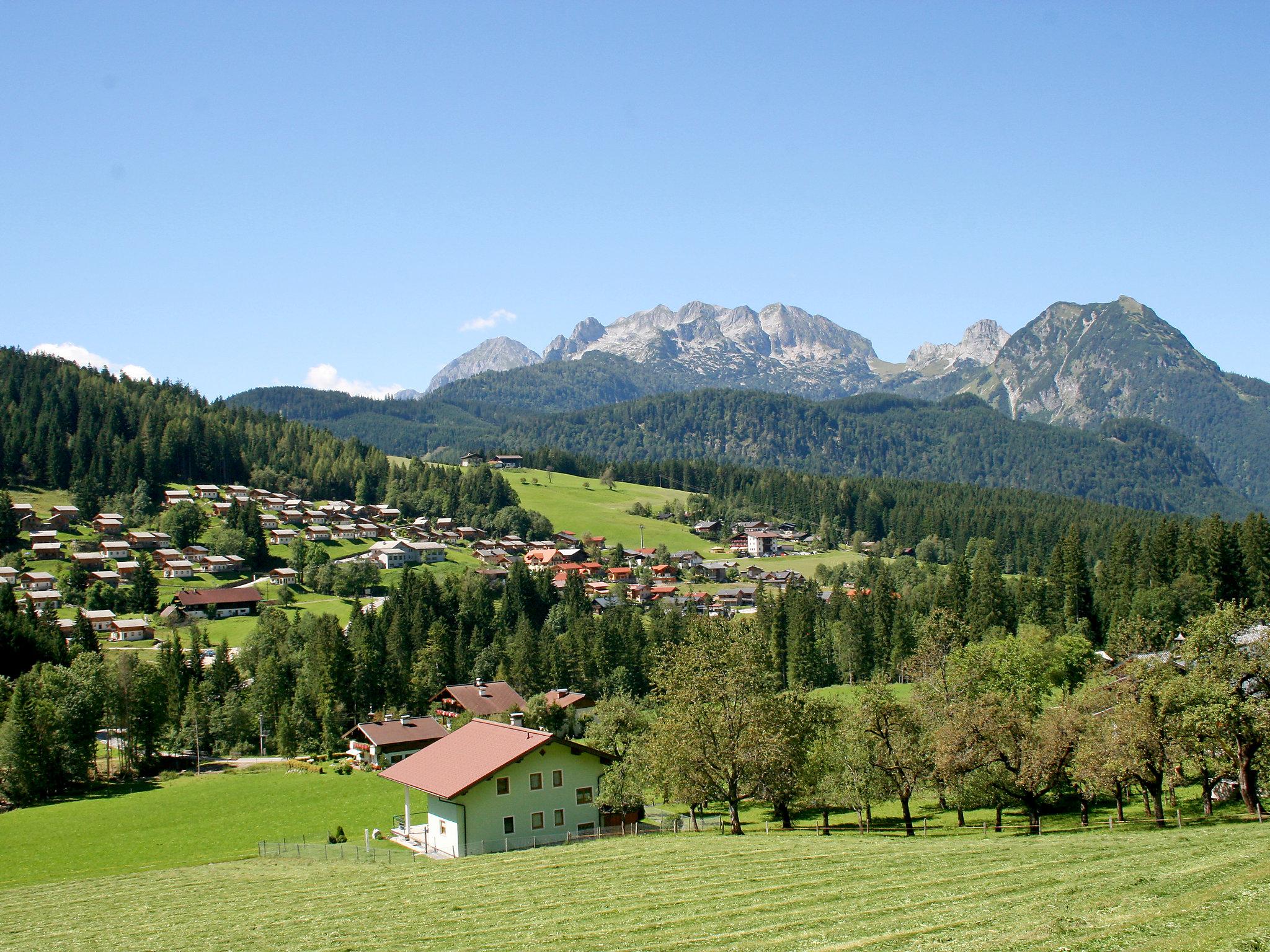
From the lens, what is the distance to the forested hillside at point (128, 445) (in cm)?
15738

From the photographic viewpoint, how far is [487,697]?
82.0 m

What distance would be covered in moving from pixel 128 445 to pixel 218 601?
60.0 meters

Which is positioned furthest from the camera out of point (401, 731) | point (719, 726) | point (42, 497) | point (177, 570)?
point (42, 497)

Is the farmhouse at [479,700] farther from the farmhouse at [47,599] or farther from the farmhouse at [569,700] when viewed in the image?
the farmhouse at [47,599]

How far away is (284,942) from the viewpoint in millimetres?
21953

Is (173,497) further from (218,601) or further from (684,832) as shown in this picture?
(684,832)

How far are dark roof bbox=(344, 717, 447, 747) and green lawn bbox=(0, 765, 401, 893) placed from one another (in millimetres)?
4275

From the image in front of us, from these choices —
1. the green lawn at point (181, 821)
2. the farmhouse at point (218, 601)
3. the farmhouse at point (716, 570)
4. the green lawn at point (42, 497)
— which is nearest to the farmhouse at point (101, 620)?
the farmhouse at point (218, 601)

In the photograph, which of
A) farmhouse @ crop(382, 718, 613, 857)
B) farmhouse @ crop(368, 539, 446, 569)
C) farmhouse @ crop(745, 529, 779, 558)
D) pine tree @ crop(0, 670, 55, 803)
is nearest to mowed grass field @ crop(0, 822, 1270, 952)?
farmhouse @ crop(382, 718, 613, 857)

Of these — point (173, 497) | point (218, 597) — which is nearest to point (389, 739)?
point (218, 597)

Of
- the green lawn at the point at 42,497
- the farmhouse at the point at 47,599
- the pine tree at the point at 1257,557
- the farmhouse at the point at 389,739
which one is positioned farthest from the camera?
the green lawn at the point at 42,497

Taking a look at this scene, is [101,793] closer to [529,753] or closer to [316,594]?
[529,753]

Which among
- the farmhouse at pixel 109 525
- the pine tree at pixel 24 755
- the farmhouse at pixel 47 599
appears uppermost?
the farmhouse at pixel 109 525

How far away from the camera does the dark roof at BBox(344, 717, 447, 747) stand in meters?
69.7
